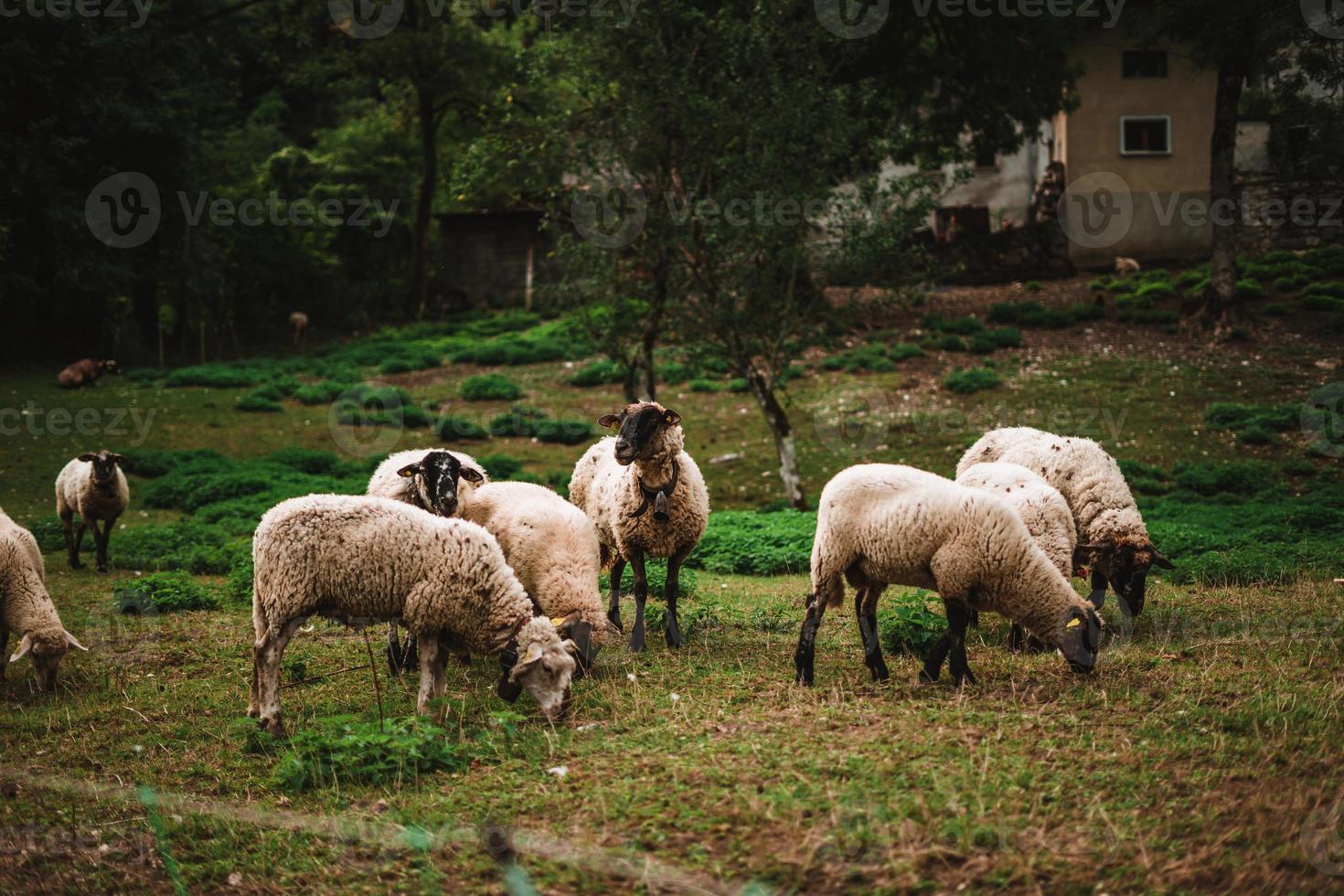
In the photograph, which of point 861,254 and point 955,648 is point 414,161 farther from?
point 955,648

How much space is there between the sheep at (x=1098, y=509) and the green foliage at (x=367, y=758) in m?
5.73

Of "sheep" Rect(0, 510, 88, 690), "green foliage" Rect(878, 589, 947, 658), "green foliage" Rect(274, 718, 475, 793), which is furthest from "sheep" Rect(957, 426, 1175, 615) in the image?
"sheep" Rect(0, 510, 88, 690)

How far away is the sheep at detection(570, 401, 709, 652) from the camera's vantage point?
9.07 metres

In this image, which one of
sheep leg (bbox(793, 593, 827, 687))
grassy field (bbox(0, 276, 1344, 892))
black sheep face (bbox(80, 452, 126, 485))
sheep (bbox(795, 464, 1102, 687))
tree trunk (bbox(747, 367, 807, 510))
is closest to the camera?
grassy field (bbox(0, 276, 1344, 892))

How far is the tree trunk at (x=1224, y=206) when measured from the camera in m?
21.5

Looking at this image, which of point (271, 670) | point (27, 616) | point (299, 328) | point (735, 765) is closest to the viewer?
point (735, 765)

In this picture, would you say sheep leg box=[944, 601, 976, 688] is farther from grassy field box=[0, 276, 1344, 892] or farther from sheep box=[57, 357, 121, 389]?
sheep box=[57, 357, 121, 389]

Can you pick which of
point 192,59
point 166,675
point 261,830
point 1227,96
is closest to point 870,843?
point 261,830

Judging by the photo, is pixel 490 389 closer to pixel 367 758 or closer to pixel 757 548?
pixel 757 548

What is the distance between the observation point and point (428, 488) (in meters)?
8.90

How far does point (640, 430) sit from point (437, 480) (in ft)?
5.73

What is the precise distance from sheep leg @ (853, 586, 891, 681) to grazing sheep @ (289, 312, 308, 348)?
28408 mm

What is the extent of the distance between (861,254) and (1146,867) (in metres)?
13.5

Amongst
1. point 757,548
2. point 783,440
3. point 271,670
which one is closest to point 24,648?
point 271,670
